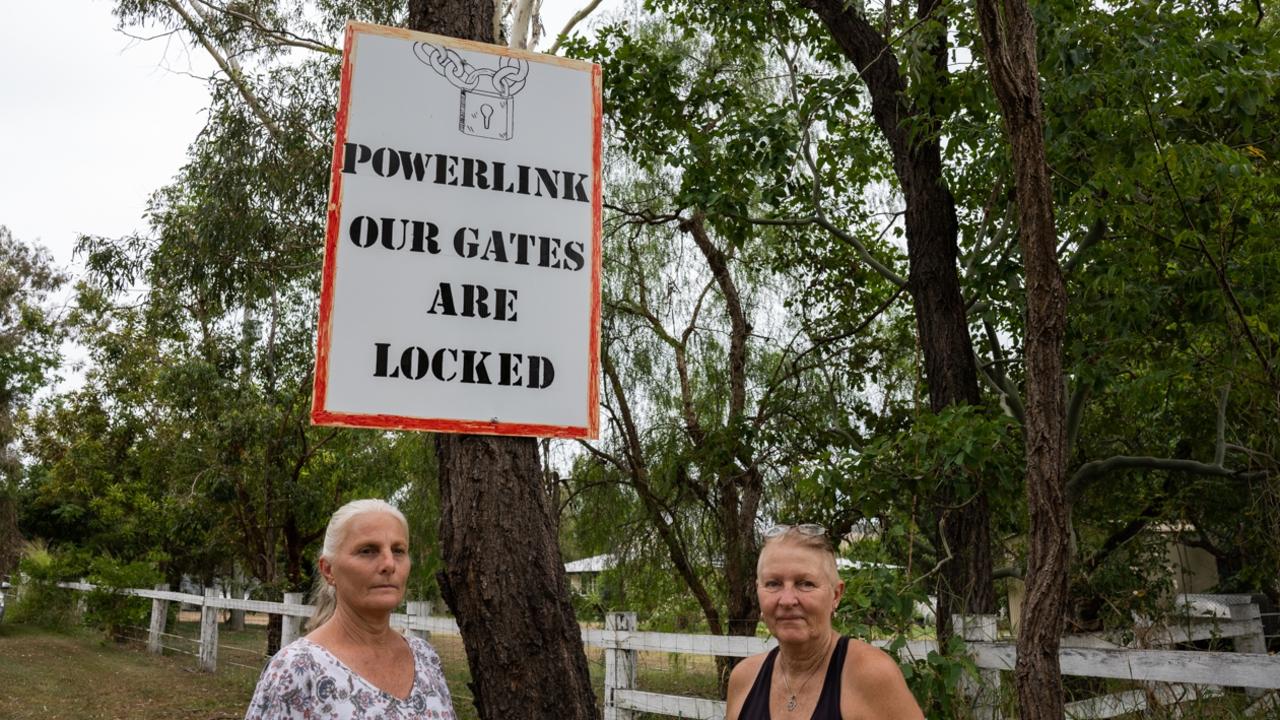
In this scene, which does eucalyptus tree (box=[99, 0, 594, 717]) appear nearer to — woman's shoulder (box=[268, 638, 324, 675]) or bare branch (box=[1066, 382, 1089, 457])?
woman's shoulder (box=[268, 638, 324, 675])

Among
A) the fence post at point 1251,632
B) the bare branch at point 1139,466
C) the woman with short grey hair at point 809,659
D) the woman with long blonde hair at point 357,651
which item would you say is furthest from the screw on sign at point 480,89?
the fence post at point 1251,632

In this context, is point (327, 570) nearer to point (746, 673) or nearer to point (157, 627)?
point (746, 673)

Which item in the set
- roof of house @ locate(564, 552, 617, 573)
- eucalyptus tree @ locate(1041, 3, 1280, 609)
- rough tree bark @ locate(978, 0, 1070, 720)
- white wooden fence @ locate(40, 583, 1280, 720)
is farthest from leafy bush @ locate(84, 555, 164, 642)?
rough tree bark @ locate(978, 0, 1070, 720)

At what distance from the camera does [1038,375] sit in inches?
97.6

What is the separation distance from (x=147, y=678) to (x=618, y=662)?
9.80 m

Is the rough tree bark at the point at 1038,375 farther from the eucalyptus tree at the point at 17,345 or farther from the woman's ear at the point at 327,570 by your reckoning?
the eucalyptus tree at the point at 17,345

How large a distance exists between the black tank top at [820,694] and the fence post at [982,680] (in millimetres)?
2190

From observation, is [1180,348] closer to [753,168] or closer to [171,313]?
[753,168]

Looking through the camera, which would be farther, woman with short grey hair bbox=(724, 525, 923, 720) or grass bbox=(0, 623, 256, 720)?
grass bbox=(0, 623, 256, 720)

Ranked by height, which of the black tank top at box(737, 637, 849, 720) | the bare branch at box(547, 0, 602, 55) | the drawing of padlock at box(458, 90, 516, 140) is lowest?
the black tank top at box(737, 637, 849, 720)

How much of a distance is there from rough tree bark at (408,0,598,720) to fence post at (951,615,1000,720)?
7.44 ft

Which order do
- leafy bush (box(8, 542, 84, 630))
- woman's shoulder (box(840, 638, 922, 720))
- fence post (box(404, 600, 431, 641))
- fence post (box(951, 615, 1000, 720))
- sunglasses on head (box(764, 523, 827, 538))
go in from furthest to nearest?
leafy bush (box(8, 542, 84, 630)) < fence post (box(404, 600, 431, 641)) < fence post (box(951, 615, 1000, 720)) < sunglasses on head (box(764, 523, 827, 538)) < woman's shoulder (box(840, 638, 922, 720))

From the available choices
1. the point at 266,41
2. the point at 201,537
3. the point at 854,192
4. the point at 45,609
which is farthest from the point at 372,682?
the point at 45,609

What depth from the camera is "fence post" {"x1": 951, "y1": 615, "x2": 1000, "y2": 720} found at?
4551 mm
